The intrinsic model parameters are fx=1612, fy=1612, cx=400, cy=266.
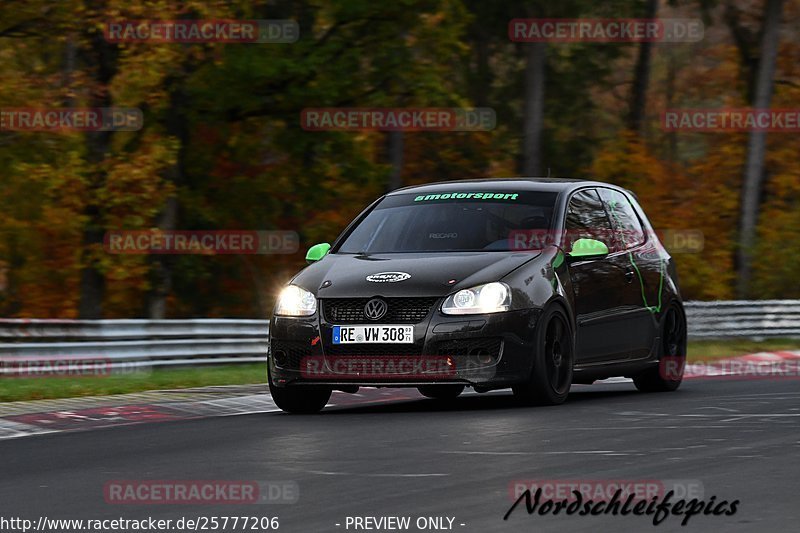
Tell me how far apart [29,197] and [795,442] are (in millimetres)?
24416

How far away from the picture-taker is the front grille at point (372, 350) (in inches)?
438

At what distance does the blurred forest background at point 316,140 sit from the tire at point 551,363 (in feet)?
50.8

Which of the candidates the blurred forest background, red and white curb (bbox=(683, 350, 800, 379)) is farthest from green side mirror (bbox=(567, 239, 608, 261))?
the blurred forest background

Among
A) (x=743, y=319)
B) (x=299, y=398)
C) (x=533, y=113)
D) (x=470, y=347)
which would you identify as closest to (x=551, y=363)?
(x=470, y=347)

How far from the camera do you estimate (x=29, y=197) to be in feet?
103

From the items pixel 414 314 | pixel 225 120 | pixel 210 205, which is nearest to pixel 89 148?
pixel 225 120

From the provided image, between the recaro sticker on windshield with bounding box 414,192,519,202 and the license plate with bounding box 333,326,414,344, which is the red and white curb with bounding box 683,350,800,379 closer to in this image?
the recaro sticker on windshield with bounding box 414,192,519,202

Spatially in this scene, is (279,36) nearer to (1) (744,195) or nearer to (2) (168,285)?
(2) (168,285)

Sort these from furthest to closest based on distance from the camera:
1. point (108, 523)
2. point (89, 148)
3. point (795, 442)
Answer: point (89, 148), point (795, 442), point (108, 523)

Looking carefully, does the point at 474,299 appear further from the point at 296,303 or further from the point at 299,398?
the point at 299,398

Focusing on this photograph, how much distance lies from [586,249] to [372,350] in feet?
6.52

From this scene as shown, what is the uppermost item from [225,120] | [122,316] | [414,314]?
[225,120]

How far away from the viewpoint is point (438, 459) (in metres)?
8.44

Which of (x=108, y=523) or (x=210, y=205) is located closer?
(x=108, y=523)
